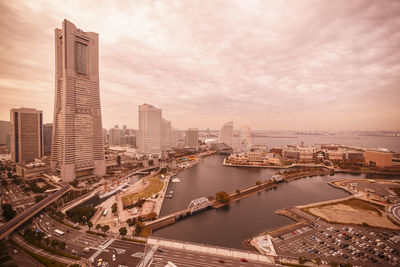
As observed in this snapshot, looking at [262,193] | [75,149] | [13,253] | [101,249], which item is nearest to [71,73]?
[75,149]

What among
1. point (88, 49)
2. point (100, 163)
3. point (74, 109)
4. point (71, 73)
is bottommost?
point (100, 163)

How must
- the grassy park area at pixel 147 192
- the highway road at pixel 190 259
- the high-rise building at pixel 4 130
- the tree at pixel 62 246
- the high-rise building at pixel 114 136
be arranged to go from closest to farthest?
the highway road at pixel 190 259 < the tree at pixel 62 246 < the grassy park area at pixel 147 192 < the high-rise building at pixel 4 130 < the high-rise building at pixel 114 136

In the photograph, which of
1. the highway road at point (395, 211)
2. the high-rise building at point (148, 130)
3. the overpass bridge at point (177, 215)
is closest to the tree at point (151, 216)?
the overpass bridge at point (177, 215)

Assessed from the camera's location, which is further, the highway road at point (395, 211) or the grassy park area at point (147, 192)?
the grassy park area at point (147, 192)

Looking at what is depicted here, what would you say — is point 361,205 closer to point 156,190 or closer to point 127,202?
point 156,190

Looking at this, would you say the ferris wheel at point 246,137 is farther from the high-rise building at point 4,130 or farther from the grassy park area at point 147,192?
the high-rise building at point 4,130

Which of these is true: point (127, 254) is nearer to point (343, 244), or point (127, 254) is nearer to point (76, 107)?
point (343, 244)
